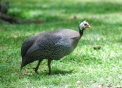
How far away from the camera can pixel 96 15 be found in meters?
15.1

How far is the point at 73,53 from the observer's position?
30.2ft

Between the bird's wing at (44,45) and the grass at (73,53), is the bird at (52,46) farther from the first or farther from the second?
the grass at (73,53)

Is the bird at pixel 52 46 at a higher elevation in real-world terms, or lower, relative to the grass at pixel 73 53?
higher

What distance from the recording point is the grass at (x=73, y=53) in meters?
7.10

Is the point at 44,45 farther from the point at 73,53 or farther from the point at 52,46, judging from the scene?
the point at 73,53

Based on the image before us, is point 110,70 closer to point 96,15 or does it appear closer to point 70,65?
point 70,65

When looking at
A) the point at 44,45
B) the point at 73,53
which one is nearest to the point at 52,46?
the point at 44,45

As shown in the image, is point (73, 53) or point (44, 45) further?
point (73, 53)

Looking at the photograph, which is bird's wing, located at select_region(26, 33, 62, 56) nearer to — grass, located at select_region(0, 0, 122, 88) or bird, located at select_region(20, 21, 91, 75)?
bird, located at select_region(20, 21, 91, 75)

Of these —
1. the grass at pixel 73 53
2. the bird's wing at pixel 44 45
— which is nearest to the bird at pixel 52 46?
the bird's wing at pixel 44 45

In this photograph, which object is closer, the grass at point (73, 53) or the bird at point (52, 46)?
the grass at point (73, 53)

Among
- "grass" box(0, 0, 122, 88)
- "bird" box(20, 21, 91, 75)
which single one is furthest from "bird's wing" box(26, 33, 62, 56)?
"grass" box(0, 0, 122, 88)

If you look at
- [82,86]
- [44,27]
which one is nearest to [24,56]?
[82,86]

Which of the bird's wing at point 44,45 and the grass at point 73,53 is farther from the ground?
the bird's wing at point 44,45
